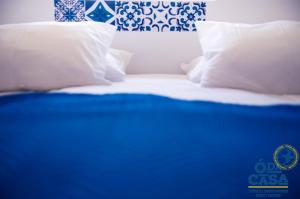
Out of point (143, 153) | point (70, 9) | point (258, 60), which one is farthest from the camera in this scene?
point (70, 9)

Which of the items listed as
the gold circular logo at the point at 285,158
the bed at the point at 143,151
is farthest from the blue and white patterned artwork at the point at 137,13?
the gold circular logo at the point at 285,158

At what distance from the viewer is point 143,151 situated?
66cm

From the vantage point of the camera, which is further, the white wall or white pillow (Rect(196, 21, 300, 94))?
the white wall

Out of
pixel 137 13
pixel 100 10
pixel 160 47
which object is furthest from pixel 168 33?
pixel 100 10

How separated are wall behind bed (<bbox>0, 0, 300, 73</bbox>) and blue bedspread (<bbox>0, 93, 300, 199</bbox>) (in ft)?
4.11

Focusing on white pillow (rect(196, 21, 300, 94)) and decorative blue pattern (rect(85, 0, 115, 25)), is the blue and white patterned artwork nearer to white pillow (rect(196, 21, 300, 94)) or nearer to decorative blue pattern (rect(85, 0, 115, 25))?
decorative blue pattern (rect(85, 0, 115, 25))

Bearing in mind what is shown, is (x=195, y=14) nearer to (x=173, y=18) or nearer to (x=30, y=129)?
(x=173, y=18)

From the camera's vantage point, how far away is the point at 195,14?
195cm

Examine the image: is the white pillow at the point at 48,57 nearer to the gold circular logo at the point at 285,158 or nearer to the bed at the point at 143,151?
the bed at the point at 143,151

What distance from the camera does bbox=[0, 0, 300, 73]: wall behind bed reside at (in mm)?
1956

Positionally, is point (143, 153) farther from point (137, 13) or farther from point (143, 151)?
point (137, 13)

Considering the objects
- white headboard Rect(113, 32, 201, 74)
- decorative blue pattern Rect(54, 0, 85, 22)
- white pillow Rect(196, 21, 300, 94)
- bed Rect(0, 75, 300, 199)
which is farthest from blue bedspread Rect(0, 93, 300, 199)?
decorative blue pattern Rect(54, 0, 85, 22)

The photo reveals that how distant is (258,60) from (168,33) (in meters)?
0.99

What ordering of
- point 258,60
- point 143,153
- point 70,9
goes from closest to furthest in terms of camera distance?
1. point 143,153
2. point 258,60
3. point 70,9
